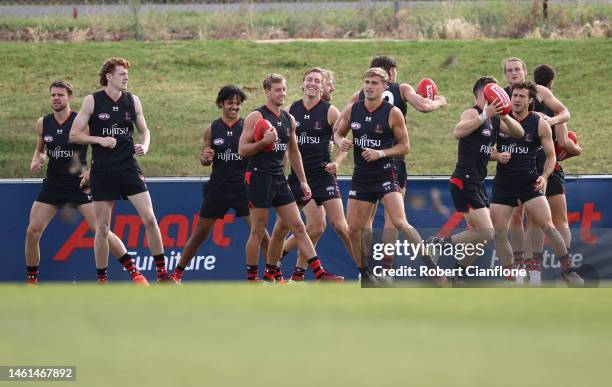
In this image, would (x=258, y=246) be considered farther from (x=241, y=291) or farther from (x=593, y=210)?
(x=593, y=210)

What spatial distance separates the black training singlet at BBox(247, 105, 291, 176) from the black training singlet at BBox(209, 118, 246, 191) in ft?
2.97

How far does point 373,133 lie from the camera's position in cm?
1496

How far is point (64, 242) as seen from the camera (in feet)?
56.7

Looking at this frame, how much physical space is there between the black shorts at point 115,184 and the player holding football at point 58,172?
87cm

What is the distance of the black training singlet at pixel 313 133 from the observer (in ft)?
52.1

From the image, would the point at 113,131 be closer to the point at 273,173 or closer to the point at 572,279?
the point at 273,173

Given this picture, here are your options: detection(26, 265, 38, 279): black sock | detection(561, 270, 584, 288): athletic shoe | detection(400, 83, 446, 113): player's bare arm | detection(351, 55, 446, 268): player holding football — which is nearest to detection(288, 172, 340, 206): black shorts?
detection(351, 55, 446, 268): player holding football

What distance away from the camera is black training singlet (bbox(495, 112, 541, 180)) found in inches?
606

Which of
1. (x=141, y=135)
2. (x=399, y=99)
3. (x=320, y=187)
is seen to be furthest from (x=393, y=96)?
(x=141, y=135)

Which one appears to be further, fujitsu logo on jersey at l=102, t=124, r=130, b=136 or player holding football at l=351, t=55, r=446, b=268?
player holding football at l=351, t=55, r=446, b=268

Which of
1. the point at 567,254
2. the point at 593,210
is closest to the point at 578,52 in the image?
the point at 593,210

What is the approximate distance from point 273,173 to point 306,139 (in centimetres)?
114

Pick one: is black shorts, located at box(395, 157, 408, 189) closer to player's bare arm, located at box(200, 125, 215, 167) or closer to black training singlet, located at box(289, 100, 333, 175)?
black training singlet, located at box(289, 100, 333, 175)

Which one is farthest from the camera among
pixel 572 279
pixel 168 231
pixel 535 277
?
pixel 168 231
